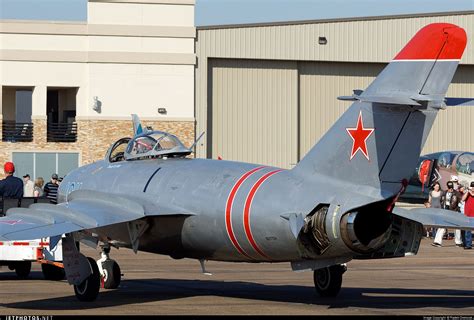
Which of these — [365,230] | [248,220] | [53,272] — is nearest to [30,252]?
[53,272]

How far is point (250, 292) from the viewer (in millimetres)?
19016

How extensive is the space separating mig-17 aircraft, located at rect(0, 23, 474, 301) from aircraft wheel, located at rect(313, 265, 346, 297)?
23 millimetres

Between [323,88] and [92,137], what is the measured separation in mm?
12230

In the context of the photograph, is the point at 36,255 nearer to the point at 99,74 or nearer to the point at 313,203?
the point at 313,203

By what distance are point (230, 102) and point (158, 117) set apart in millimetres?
3750

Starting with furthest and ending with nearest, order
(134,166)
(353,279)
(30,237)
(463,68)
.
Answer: (463,68) → (353,279) → (134,166) → (30,237)

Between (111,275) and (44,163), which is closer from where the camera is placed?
(111,275)

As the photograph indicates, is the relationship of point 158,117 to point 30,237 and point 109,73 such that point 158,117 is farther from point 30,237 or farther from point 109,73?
point 30,237

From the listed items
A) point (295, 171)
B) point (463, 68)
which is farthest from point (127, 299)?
point (463, 68)

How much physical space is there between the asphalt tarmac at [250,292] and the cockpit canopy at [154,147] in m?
2.37

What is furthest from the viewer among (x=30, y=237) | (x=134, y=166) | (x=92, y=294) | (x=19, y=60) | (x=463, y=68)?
(x=463, y=68)

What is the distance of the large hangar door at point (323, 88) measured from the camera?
5688 centimetres

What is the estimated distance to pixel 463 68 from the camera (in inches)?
2295

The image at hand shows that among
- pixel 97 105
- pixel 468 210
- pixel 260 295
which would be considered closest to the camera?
pixel 260 295
